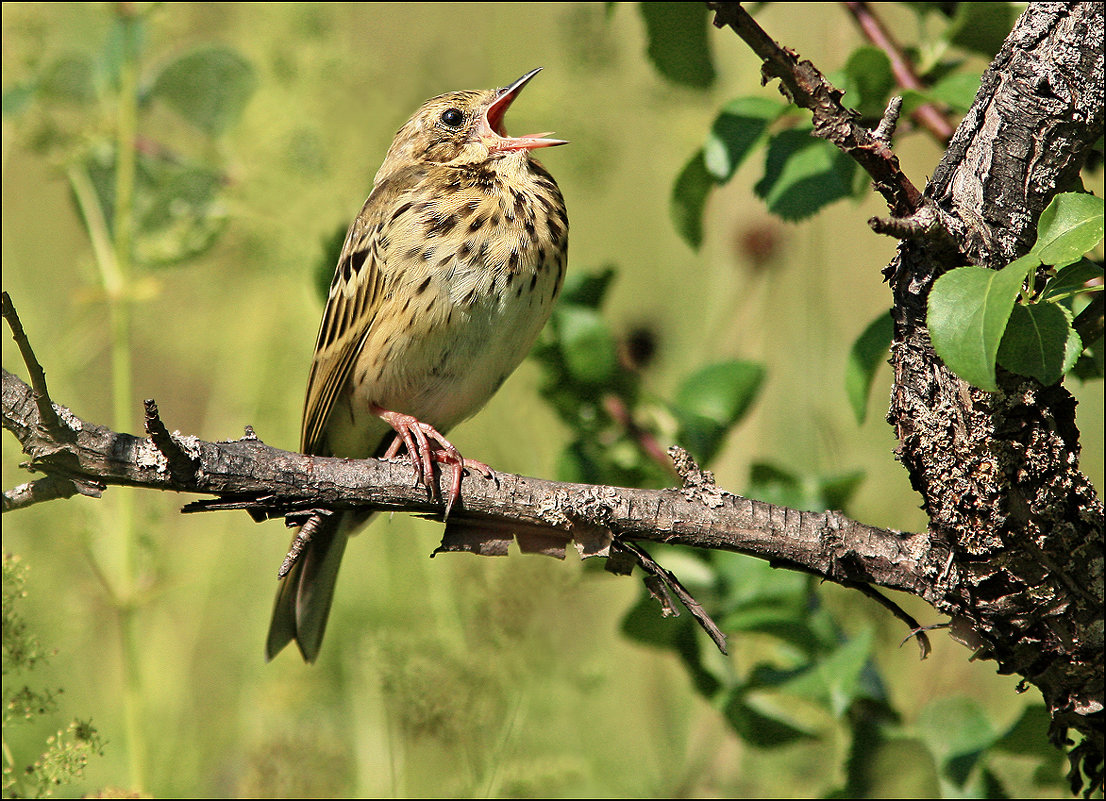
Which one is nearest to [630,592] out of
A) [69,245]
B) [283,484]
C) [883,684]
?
[883,684]

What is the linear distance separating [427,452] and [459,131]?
1.62 metres

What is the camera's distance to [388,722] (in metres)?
3.55

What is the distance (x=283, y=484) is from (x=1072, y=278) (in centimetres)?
155

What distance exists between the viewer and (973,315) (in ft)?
5.56

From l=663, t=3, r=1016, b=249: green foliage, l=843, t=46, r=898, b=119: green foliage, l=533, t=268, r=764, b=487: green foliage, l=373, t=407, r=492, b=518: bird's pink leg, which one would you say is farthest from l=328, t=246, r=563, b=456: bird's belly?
l=843, t=46, r=898, b=119: green foliage

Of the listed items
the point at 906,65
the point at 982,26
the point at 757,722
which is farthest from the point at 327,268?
the point at 982,26

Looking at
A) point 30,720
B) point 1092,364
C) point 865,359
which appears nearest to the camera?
point 30,720

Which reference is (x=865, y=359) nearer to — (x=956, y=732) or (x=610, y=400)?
(x=610, y=400)

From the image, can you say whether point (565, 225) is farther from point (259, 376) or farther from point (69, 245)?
point (69, 245)

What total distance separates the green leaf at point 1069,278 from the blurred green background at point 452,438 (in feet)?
5.44

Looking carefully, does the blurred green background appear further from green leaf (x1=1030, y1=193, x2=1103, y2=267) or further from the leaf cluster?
green leaf (x1=1030, y1=193, x2=1103, y2=267)

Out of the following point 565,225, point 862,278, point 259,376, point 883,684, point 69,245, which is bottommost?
point 883,684

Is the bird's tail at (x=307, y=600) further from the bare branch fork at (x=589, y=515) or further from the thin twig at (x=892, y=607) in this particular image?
the thin twig at (x=892, y=607)

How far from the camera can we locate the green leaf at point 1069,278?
6.00 feet
